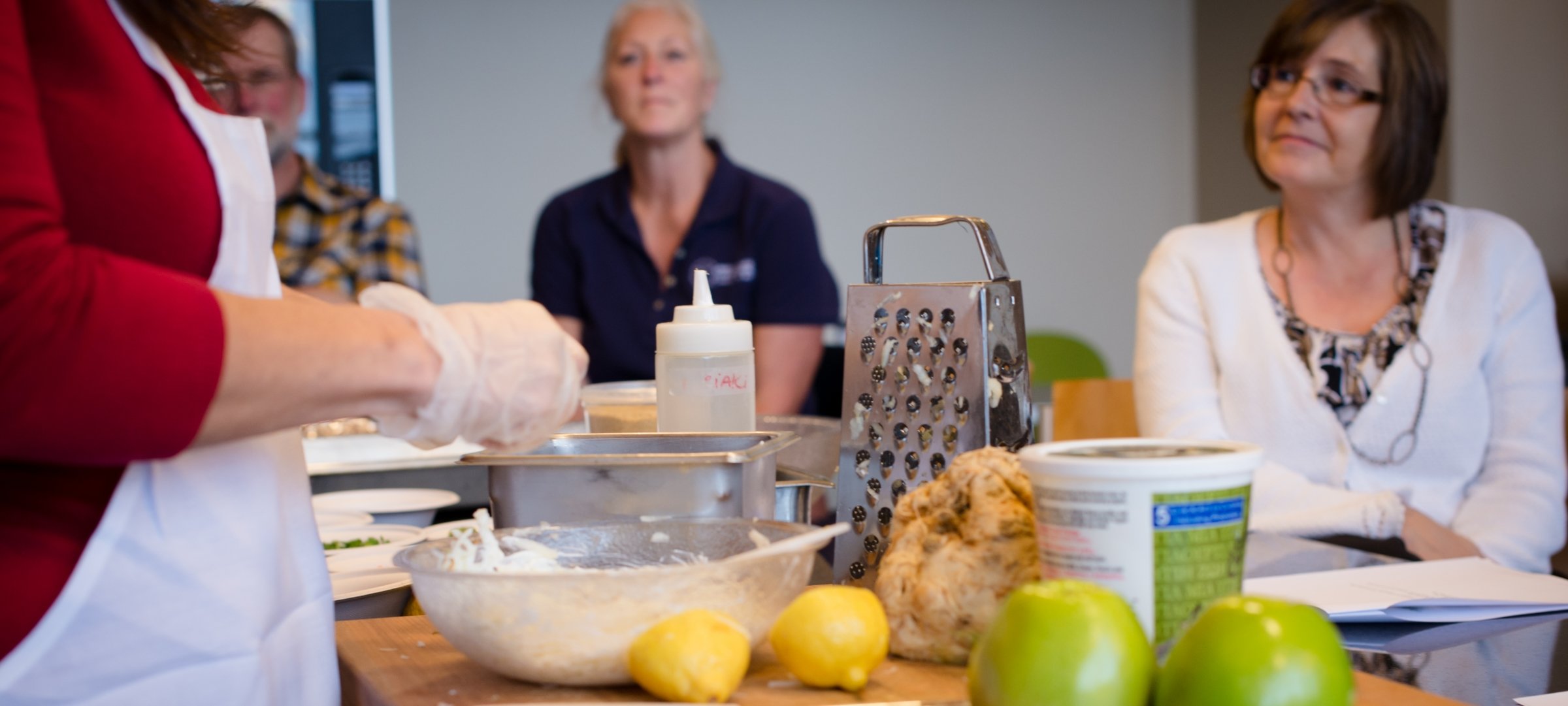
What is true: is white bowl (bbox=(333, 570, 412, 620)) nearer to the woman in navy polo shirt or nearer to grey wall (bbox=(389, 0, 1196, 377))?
the woman in navy polo shirt

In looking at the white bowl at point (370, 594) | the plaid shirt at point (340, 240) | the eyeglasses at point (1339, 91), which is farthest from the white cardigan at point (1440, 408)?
the plaid shirt at point (340, 240)

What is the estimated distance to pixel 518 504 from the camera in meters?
0.90

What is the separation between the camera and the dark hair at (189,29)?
76cm

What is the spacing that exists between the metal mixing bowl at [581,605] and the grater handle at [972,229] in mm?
293

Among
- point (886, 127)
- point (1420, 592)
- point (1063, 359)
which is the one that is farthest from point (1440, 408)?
point (886, 127)

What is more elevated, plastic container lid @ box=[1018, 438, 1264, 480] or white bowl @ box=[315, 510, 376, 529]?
plastic container lid @ box=[1018, 438, 1264, 480]

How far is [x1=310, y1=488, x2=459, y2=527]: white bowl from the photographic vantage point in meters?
1.50

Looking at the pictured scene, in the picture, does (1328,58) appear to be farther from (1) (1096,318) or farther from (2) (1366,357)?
(1) (1096,318)

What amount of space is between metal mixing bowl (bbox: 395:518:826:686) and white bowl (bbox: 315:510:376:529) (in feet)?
2.15

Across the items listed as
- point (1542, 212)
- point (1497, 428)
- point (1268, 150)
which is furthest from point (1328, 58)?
point (1542, 212)

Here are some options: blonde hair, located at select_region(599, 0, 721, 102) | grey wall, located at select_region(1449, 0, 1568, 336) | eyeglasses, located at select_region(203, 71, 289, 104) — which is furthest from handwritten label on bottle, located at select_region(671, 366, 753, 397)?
grey wall, located at select_region(1449, 0, 1568, 336)

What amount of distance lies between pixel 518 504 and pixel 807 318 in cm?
189

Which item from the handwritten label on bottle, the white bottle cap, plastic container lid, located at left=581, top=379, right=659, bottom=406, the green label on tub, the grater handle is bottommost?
the green label on tub

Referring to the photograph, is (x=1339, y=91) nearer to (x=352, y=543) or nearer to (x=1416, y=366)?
(x=1416, y=366)
